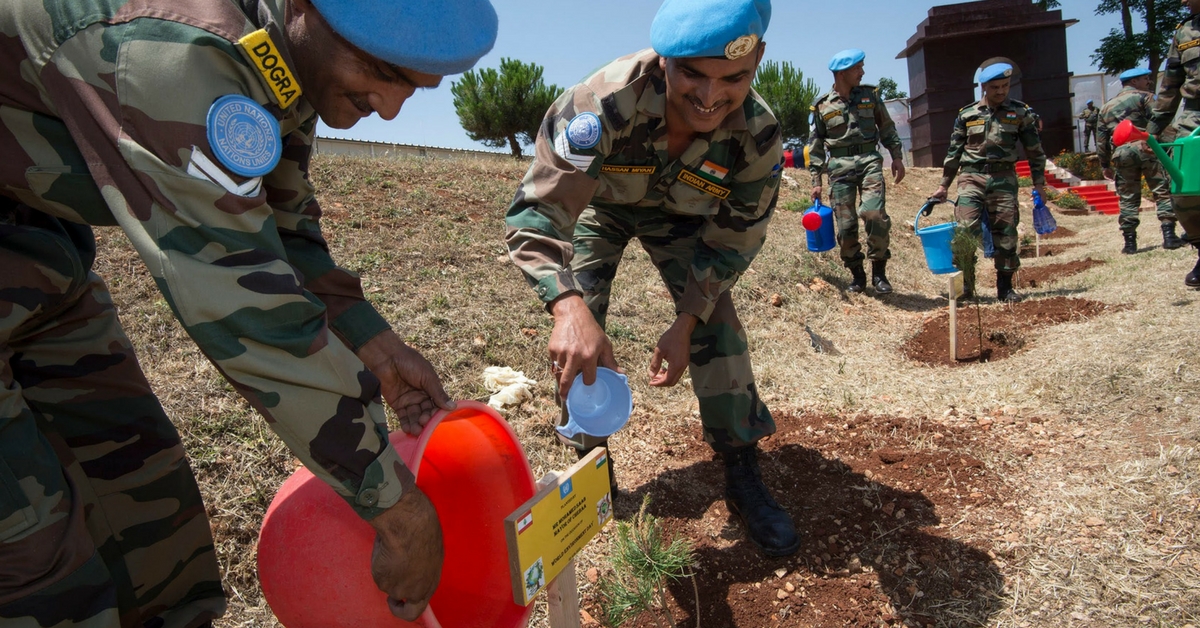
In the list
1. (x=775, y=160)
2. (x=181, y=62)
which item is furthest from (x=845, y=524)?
(x=181, y=62)

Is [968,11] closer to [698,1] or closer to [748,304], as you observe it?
[748,304]

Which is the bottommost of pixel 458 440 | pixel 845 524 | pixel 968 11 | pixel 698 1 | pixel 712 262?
pixel 845 524

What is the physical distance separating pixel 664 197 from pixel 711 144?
0.88ft

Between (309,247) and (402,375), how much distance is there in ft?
1.21

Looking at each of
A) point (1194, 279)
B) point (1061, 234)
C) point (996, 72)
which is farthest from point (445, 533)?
point (1061, 234)

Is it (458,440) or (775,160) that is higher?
(775,160)

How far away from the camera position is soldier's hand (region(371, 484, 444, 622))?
3.94 feet

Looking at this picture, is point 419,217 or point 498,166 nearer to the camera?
point 419,217

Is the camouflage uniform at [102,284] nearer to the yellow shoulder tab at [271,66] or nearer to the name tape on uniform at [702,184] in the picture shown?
the yellow shoulder tab at [271,66]

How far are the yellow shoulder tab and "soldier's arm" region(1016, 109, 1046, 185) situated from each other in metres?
6.41

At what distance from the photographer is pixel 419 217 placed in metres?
5.29

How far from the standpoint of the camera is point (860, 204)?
21.5 feet

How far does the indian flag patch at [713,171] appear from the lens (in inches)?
93.4

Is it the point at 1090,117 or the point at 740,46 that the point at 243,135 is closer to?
the point at 740,46
